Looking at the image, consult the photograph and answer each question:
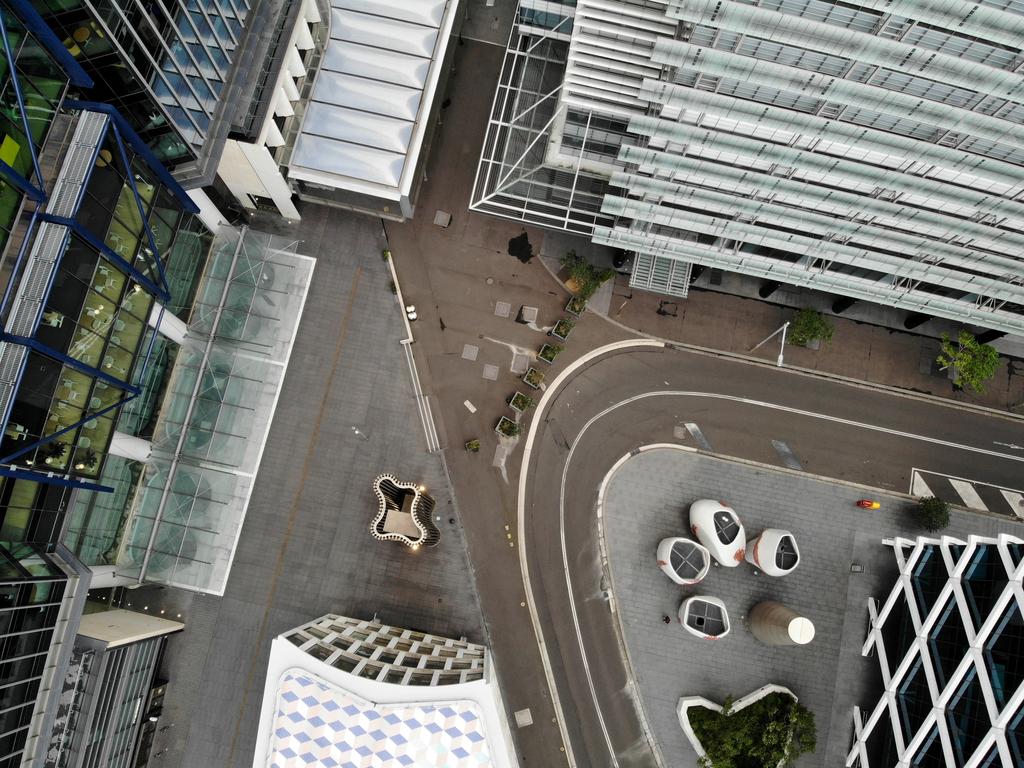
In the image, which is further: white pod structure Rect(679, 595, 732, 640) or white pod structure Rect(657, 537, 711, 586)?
white pod structure Rect(679, 595, 732, 640)

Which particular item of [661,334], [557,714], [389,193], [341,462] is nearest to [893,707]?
[557,714]

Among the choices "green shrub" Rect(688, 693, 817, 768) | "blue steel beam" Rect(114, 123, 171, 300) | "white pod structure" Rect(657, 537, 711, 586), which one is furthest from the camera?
"white pod structure" Rect(657, 537, 711, 586)

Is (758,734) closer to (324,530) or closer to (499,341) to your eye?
(499,341)

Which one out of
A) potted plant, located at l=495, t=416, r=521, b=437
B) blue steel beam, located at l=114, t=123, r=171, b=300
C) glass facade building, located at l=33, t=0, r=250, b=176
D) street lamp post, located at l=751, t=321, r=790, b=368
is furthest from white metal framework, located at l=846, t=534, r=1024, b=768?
glass facade building, located at l=33, t=0, r=250, b=176

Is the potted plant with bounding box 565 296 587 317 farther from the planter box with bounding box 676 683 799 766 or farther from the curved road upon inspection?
the planter box with bounding box 676 683 799 766

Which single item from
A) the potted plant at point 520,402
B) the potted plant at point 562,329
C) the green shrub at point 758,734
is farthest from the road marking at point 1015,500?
the potted plant at point 520,402

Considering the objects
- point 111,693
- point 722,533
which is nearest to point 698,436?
point 722,533
